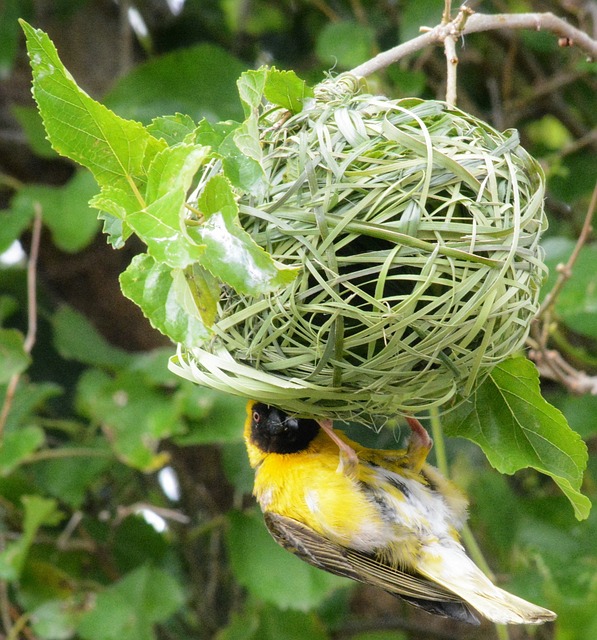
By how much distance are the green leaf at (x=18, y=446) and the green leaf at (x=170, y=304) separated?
1.64 metres

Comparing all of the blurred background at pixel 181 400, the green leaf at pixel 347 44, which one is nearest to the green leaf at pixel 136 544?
the blurred background at pixel 181 400

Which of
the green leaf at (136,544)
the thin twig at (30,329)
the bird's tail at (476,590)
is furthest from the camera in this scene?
the green leaf at (136,544)

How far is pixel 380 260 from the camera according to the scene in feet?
4.09

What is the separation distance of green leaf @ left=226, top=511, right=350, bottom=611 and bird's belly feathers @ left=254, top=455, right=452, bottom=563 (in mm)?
702

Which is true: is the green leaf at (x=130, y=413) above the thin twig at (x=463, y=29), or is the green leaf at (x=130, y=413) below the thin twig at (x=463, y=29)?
below

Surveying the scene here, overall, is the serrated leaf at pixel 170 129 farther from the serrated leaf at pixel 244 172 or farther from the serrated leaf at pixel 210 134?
the serrated leaf at pixel 244 172

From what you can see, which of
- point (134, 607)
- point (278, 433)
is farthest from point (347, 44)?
point (134, 607)

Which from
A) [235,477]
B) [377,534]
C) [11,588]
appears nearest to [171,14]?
[235,477]

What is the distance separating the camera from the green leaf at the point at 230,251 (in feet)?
3.45

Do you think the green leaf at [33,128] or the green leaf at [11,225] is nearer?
the green leaf at [11,225]

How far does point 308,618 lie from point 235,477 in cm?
57

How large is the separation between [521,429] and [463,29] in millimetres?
704

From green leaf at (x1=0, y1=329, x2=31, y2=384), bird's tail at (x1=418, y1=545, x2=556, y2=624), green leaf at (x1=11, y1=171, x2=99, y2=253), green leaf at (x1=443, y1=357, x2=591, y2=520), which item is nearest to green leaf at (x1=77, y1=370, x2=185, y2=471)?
green leaf at (x1=0, y1=329, x2=31, y2=384)

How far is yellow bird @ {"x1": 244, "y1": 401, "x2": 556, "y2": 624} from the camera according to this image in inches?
74.6
